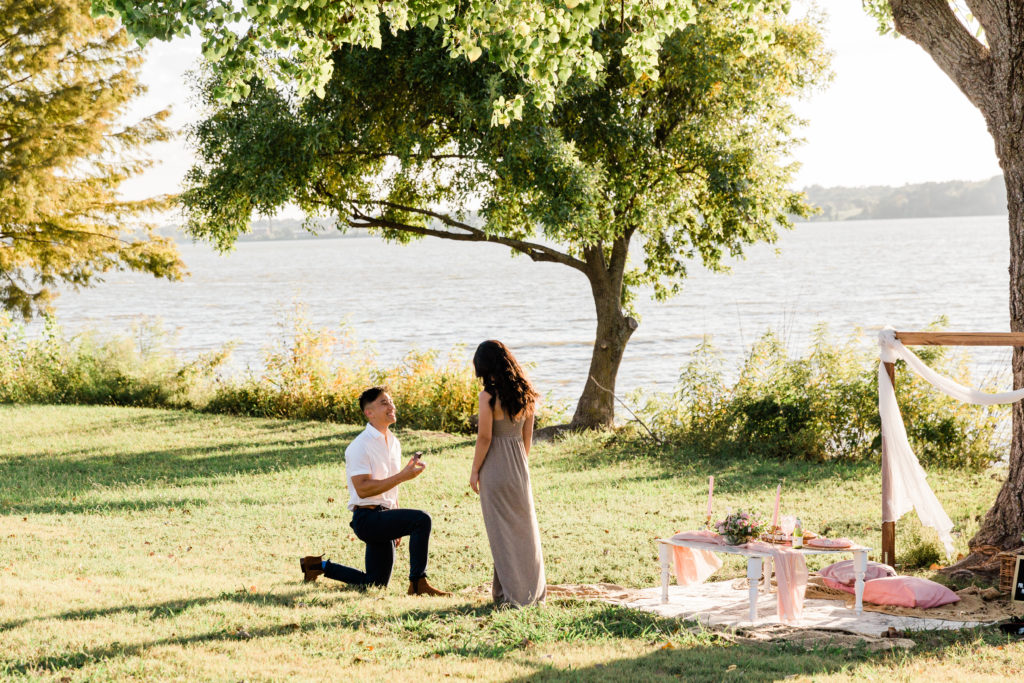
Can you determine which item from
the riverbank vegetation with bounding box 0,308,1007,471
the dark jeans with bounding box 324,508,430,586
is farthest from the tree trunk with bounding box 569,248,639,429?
the dark jeans with bounding box 324,508,430,586

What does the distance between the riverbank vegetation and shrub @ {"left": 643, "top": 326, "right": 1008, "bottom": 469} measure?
0.02m

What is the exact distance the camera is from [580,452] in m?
14.6

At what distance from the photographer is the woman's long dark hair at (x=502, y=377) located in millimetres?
6672

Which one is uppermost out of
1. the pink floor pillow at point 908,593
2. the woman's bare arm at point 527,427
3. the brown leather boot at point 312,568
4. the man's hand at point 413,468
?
the woman's bare arm at point 527,427

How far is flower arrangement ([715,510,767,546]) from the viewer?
663cm

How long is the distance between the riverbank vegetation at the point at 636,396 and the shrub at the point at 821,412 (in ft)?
0.06

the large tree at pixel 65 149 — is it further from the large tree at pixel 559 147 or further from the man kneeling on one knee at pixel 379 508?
the man kneeling on one knee at pixel 379 508

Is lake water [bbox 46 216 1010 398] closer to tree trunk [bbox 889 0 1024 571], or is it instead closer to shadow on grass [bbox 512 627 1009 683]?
tree trunk [bbox 889 0 1024 571]

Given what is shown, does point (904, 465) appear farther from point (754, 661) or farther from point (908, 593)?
point (754, 661)

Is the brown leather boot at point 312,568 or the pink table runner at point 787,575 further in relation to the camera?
the brown leather boot at point 312,568

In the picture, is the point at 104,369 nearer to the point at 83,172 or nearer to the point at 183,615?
the point at 83,172

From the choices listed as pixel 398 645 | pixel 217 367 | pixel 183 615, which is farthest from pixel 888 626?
pixel 217 367

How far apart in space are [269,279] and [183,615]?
93099mm

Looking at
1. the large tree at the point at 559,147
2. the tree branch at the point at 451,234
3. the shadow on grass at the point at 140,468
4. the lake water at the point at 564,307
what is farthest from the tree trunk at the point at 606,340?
the shadow on grass at the point at 140,468
